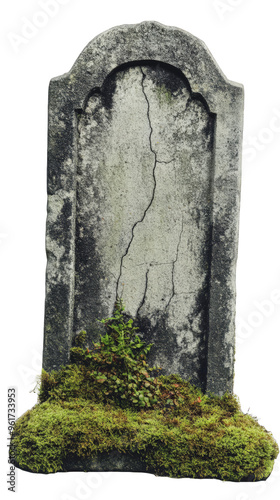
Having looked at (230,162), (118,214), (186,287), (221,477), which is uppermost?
(230,162)

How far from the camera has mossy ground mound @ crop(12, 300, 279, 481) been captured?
15.6ft

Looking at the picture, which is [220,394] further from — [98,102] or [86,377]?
[98,102]

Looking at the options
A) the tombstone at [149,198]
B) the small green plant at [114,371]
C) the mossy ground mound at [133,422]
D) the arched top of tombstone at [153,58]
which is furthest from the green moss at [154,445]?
the arched top of tombstone at [153,58]

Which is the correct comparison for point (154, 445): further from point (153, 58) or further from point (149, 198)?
point (153, 58)

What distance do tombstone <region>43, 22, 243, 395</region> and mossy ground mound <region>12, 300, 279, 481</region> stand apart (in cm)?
16

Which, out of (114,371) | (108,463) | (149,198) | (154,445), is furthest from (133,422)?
(149,198)

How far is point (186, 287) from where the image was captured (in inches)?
210

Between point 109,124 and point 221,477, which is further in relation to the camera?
point 109,124

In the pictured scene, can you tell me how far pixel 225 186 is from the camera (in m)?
5.22

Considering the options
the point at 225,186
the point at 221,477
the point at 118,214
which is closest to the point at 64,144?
the point at 118,214

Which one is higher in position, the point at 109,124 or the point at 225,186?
the point at 109,124

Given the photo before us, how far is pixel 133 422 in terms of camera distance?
4902 millimetres

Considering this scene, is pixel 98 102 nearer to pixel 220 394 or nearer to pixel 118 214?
pixel 118 214

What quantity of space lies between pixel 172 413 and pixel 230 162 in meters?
2.24
